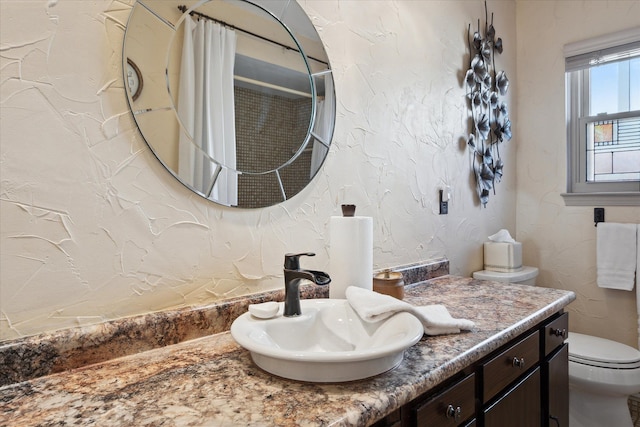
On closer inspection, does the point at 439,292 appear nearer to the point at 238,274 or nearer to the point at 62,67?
the point at 238,274

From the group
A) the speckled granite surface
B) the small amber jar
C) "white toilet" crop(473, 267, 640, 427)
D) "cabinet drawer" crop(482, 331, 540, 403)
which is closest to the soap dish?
the speckled granite surface

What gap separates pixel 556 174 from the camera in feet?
8.11

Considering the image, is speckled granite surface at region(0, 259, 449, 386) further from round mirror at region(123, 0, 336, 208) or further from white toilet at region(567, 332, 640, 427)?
white toilet at region(567, 332, 640, 427)

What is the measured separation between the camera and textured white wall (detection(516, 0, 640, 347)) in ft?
7.43

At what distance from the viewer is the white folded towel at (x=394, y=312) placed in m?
0.97

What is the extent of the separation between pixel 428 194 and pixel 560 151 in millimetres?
1176

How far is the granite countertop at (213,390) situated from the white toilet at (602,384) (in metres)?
1.10

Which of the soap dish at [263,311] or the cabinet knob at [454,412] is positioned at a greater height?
the soap dish at [263,311]

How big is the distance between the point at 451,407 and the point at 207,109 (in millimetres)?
973

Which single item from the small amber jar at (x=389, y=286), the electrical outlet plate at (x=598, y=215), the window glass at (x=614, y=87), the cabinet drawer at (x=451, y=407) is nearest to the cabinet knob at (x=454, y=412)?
the cabinet drawer at (x=451, y=407)

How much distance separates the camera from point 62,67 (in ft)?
2.79

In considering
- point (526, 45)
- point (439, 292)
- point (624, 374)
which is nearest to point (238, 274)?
point (439, 292)

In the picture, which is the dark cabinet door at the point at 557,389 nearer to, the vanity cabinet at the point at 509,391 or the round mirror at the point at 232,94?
the vanity cabinet at the point at 509,391

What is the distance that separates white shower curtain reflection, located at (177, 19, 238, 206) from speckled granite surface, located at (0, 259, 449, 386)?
0.32 meters
